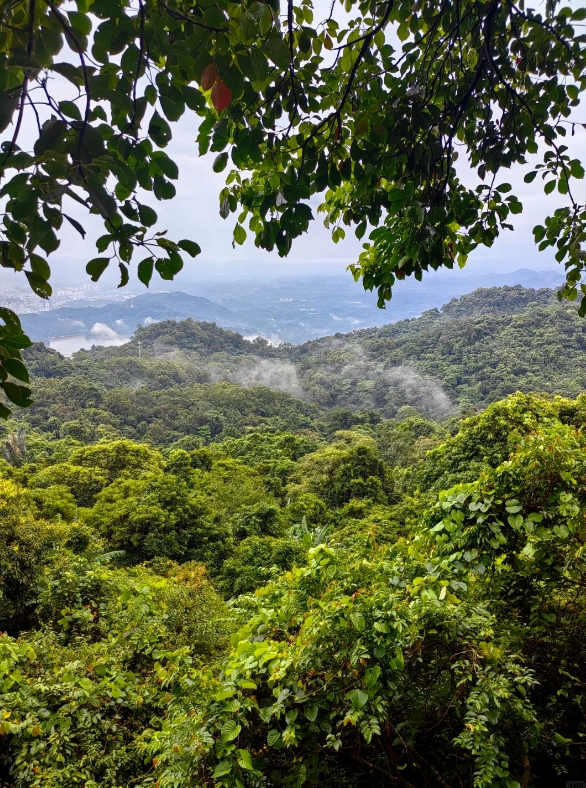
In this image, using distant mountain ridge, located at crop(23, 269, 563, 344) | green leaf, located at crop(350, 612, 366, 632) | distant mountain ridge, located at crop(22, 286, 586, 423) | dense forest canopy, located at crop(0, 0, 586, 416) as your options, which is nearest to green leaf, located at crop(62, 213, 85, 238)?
dense forest canopy, located at crop(0, 0, 586, 416)

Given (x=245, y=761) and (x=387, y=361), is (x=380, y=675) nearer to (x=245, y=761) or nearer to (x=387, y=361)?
(x=245, y=761)

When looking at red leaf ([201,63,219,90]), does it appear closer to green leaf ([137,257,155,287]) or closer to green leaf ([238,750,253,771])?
green leaf ([137,257,155,287])

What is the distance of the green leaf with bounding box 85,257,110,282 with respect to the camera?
0.68 metres

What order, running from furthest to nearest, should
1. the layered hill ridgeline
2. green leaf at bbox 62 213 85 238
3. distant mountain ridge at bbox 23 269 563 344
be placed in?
distant mountain ridge at bbox 23 269 563 344 → the layered hill ridgeline → green leaf at bbox 62 213 85 238

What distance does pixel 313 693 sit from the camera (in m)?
1.31

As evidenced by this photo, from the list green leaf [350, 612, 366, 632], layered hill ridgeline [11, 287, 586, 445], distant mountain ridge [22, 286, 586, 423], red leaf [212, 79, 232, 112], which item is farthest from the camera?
distant mountain ridge [22, 286, 586, 423]

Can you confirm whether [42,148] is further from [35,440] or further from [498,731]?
[35,440]

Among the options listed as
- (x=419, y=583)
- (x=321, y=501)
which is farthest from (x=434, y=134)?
(x=321, y=501)

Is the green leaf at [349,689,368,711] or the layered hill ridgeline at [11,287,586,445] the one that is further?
the layered hill ridgeline at [11,287,586,445]

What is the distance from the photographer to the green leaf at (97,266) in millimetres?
684

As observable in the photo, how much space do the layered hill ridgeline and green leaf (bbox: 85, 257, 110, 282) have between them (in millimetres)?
27253

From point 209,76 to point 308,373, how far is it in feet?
173

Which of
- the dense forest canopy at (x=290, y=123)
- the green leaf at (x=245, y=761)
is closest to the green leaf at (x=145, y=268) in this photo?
the dense forest canopy at (x=290, y=123)

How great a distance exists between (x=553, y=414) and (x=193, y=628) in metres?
7.48
